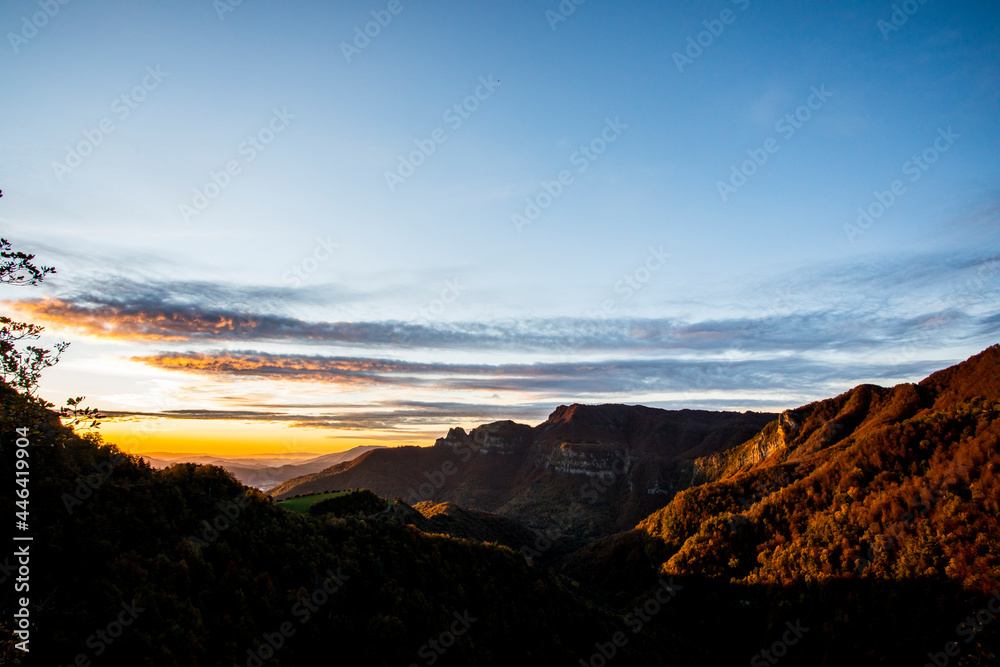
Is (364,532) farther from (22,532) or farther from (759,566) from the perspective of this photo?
(759,566)

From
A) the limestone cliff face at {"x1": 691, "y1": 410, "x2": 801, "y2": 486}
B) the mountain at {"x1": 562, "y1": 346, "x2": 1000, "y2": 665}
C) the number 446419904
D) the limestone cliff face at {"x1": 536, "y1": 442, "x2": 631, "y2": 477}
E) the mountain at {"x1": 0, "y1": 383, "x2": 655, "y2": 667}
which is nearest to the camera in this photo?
the mountain at {"x1": 0, "y1": 383, "x2": 655, "y2": 667}

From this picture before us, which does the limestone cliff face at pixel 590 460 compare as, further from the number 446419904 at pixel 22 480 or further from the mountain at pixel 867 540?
the number 446419904 at pixel 22 480

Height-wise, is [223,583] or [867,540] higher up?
[223,583]

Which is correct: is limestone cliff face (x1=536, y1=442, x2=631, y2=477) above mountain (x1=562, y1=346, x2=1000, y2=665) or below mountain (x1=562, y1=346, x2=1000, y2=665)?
below

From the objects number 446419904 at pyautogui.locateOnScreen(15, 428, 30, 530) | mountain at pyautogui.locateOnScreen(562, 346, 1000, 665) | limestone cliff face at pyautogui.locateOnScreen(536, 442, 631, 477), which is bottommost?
limestone cliff face at pyautogui.locateOnScreen(536, 442, 631, 477)

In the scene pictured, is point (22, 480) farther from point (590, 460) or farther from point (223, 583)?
point (590, 460)

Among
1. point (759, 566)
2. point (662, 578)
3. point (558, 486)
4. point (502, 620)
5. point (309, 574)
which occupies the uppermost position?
point (309, 574)

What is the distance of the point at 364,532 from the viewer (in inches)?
1223

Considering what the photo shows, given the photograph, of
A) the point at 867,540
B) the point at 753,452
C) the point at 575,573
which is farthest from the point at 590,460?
the point at 867,540

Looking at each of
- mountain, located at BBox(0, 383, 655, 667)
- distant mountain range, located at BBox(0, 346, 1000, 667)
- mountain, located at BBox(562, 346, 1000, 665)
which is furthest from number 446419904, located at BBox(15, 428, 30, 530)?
mountain, located at BBox(562, 346, 1000, 665)

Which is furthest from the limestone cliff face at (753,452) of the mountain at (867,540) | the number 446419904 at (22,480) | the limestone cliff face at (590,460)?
the number 446419904 at (22,480)

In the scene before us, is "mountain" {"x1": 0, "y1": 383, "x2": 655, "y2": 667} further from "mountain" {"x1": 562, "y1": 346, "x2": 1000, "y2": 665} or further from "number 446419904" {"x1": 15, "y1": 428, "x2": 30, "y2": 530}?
"mountain" {"x1": 562, "y1": 346, "x2": 1000, "y2": 665}

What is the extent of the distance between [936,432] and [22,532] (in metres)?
73.6

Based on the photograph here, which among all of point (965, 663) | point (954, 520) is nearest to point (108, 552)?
point (965, 663)
